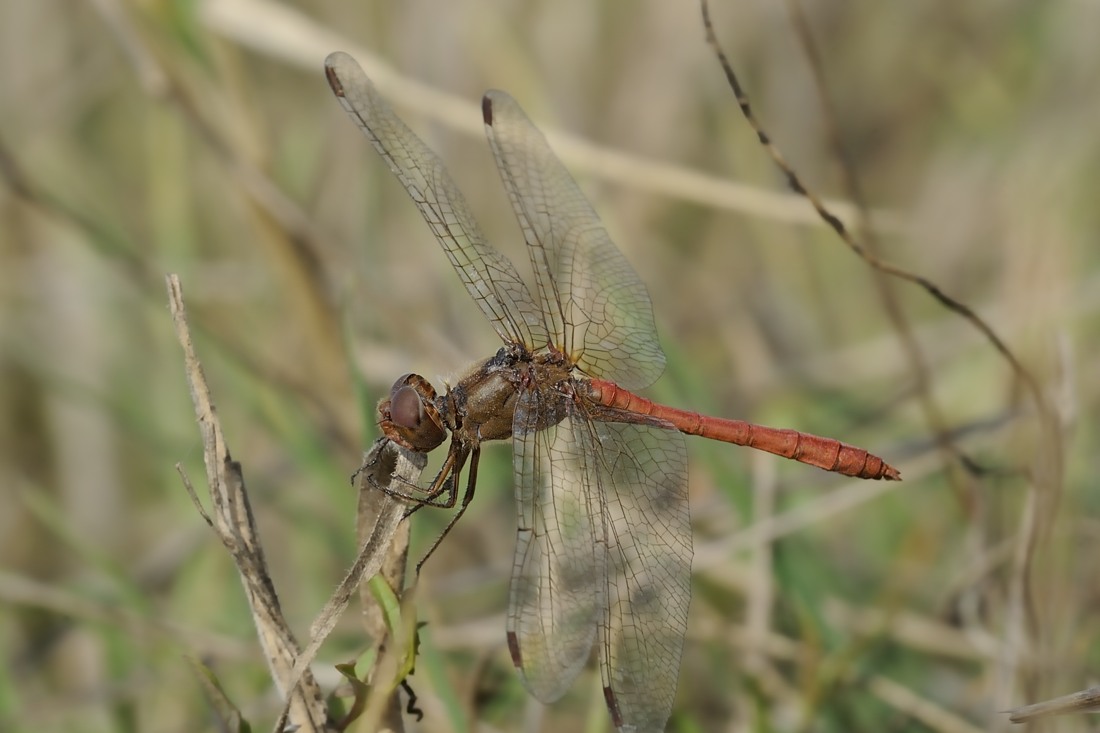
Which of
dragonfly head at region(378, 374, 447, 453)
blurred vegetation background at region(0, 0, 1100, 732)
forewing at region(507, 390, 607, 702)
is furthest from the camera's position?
blurred vegetation background at region(0, 0, 1100, 732)

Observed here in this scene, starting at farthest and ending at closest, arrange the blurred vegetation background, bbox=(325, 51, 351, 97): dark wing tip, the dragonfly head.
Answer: the blurred vegetation background < bbox=(325, 51, 351, 97): dark wing tip < the dragonfly head

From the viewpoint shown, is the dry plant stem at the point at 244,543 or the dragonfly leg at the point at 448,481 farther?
the dragonfly leg at the point at 448,481

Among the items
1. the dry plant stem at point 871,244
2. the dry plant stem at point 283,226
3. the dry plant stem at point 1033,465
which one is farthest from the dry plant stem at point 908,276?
the dry plant stem at point 283,226

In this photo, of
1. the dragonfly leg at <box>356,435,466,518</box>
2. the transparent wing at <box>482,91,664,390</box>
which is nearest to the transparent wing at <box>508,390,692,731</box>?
the dragonfly leg at <box>356,435,466,518</box>

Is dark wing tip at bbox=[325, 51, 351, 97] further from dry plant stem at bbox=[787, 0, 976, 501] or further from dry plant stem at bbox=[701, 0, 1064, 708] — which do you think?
dry plant stem at bbox=[787, 0, 976, 501]

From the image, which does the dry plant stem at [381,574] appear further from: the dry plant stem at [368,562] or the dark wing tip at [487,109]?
the dark wing tip at [487,109]

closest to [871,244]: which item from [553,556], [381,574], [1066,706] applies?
[553,556]
